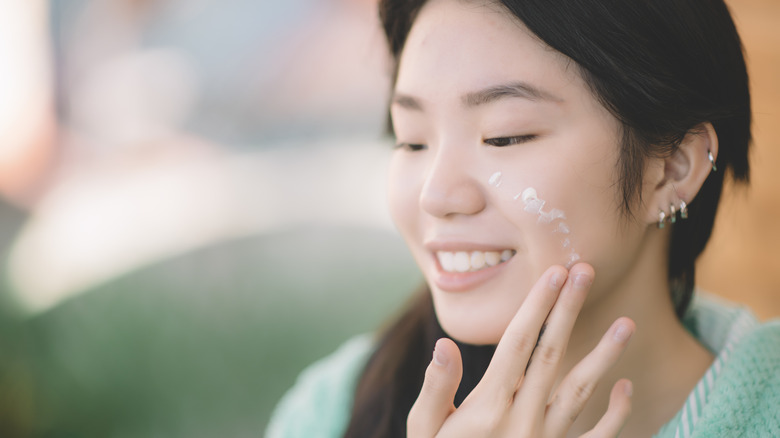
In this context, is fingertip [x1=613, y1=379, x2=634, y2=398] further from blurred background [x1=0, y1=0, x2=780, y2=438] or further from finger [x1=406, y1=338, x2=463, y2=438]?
blurred background [x1=0, y1=0, x2=780, y2=438]

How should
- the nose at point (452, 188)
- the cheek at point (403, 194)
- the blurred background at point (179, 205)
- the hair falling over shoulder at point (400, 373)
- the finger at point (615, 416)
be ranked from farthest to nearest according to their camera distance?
the blurred background at point (179, 205) < the hair falling over shoulder at point (400, 373) < the cheek at point (403, 194) < the nose at point (452, 188) < the finger at point (615, 416)

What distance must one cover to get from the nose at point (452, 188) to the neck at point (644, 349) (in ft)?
0.97

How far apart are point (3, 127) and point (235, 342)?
116cm

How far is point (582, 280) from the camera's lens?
2.84 ft

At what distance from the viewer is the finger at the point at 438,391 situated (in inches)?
32.2

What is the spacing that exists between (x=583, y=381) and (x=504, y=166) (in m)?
0.31

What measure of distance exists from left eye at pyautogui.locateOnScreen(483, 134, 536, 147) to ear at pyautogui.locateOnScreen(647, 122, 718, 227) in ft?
0.77

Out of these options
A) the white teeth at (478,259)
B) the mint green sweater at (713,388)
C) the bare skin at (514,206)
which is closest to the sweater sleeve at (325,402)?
the mint green sweater at (713,388)

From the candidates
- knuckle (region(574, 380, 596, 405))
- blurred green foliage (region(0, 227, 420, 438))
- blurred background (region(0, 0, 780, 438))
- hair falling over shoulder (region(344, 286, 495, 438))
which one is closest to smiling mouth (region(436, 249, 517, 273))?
knuckle (region(574, 380, 596, 405))

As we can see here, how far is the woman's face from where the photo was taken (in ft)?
2.92

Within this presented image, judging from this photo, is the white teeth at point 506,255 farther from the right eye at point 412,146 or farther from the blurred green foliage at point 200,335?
the blurred green foliage at point 200,335

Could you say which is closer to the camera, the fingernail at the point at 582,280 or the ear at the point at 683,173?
the fingernail at the point at 582,280

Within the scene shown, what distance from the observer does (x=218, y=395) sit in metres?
2.50

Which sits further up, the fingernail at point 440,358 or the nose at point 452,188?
the nose at point 452,188
